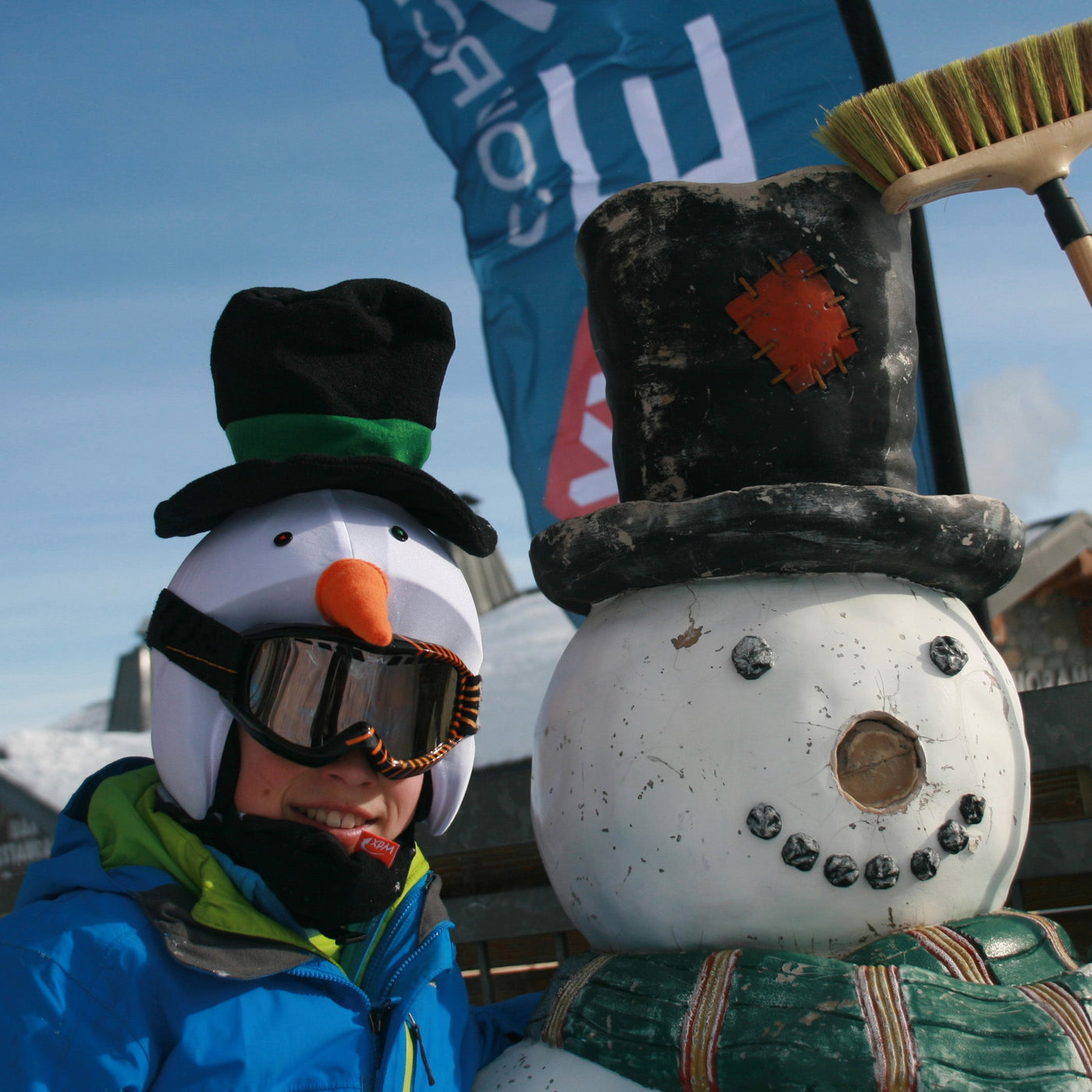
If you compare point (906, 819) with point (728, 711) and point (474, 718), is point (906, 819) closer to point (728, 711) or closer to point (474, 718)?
Answer: point (728, 711)

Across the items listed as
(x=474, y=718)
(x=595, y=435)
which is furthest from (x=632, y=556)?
(x=595, y=435)

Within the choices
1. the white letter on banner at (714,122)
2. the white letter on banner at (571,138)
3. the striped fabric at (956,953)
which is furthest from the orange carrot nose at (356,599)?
the white letter on banner at (571,138)

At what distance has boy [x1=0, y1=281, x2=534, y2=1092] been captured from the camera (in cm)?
176

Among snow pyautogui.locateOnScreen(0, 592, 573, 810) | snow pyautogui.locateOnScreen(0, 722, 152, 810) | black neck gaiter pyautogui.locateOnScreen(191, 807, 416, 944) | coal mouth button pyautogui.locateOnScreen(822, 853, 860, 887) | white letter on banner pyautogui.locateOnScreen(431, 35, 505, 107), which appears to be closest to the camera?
coal mouth button pyautogui.locateOnScreen(822, 853, 860, 887)

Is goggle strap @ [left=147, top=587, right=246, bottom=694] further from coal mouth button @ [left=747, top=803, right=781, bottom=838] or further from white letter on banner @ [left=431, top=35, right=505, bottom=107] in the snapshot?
white letter on banner @ [left=431, top=35, right=505, bottom=107]

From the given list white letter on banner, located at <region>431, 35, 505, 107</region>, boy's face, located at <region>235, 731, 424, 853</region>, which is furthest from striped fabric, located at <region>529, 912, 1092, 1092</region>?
white letter on banner, located at <region>431, 35, 505, 107</region>

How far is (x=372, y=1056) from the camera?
1.90 m

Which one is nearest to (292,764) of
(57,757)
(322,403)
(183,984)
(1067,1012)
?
(183,984)

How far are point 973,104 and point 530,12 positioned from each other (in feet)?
10.5

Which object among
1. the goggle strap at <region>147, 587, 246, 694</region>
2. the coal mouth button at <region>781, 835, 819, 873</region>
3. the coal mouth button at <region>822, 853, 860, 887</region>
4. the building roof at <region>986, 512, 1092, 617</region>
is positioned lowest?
the building roof at <region>986, 512, 1092, 617</region>

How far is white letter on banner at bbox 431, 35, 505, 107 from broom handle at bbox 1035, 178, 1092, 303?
3291 mm

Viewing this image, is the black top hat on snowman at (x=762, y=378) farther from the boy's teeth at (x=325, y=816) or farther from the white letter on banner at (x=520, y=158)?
the white letter on banner at (x=520, y=158)

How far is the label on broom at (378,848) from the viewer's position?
2.02 metres

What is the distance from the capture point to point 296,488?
2035 millimetres
